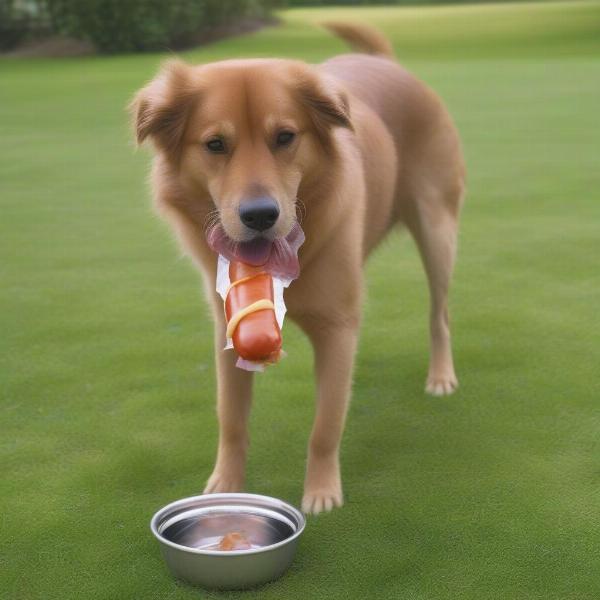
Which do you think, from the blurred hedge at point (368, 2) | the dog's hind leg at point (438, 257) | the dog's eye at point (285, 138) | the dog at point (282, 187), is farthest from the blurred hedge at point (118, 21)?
the blurred hedge at point (368, 2)

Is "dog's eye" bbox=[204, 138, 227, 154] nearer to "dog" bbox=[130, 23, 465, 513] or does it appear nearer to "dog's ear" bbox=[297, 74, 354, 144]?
"dog" bbox=[130, 23, 465, 513]

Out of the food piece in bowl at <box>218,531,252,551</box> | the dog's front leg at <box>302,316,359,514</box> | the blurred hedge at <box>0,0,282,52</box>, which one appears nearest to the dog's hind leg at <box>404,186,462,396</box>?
the dog's front leg at <box>302,316,359,514</box>

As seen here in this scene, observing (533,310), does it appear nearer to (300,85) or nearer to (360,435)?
(360,435)

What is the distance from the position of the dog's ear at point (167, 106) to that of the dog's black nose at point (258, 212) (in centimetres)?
42

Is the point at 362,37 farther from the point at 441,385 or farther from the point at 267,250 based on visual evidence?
the point at 267,250

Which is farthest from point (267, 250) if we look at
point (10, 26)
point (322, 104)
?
point (10, 26)

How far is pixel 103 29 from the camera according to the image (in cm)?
2522

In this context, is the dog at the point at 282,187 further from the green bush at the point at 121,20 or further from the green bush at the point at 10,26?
the green bush at the point at 10,26

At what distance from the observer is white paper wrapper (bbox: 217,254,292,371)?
295cm

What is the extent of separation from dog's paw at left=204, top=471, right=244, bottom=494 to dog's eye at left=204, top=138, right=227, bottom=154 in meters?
1.13

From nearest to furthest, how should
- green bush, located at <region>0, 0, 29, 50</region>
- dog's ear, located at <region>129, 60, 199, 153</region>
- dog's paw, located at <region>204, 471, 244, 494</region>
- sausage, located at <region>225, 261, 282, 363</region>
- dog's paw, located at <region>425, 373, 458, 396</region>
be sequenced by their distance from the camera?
sausage, located at <region>225, 261, 282, 363</region> → dog's ear, located at <region>129, 60, 199, 153</region> → dog's paw, located at <region>204, 471, 244, 494</region> → dog's paw, located at <region>425, 373, 458, 396</region> → green bush, located at <region>0, 0, 29, 50</region>

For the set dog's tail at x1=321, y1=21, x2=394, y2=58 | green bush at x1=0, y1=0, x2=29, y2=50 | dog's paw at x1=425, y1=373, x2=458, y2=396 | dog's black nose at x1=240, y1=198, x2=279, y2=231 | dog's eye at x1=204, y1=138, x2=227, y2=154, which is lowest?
dog's paw at x1=425, y1=373, x2=458, y2=396

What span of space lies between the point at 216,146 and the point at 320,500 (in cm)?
120

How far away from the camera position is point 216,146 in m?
3.06
